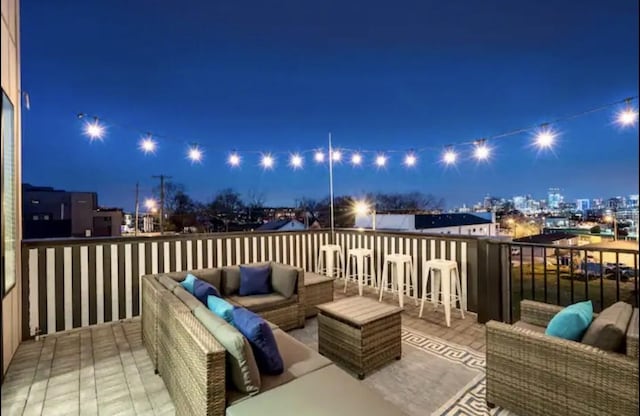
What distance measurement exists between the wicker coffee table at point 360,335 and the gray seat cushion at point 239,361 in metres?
1.11

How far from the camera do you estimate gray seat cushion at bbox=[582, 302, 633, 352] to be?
1.74m

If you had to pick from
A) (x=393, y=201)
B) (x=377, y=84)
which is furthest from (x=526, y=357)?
(x=393, y=201)

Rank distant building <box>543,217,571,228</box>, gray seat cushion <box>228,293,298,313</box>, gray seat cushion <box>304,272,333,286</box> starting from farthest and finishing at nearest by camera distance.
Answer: gray seat cushion <box>304,272,333,286</box>
gray seat cushion <box>228,293,298,313</box>
distant building <box>543,217,571,228</box>

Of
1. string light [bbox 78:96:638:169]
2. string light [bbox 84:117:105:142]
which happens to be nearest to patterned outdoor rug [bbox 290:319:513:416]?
string light [bbox 78:96:638:169]

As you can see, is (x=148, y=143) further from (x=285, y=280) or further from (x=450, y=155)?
(x=450, y=155)

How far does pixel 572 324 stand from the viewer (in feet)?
6.43

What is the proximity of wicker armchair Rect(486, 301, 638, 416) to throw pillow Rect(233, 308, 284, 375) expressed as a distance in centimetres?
155

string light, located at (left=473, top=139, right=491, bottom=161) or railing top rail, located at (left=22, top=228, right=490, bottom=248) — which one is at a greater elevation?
string light, located at (left=473, top=139, right=491, bottom=161)

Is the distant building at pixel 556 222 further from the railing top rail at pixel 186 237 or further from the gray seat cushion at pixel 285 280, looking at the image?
the gray seat cushion at pixel 285 280

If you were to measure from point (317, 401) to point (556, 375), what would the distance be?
1537 mm

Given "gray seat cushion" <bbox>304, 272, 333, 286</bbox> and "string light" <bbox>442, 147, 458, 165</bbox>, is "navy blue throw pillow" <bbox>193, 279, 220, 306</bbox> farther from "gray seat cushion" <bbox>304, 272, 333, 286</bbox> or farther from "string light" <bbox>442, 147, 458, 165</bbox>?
"string light" <bbox>442, 147, 458, 165</bbox>

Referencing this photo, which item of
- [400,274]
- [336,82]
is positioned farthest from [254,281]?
[336,82]

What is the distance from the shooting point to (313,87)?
432 inches

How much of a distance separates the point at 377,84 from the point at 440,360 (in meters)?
8.58
